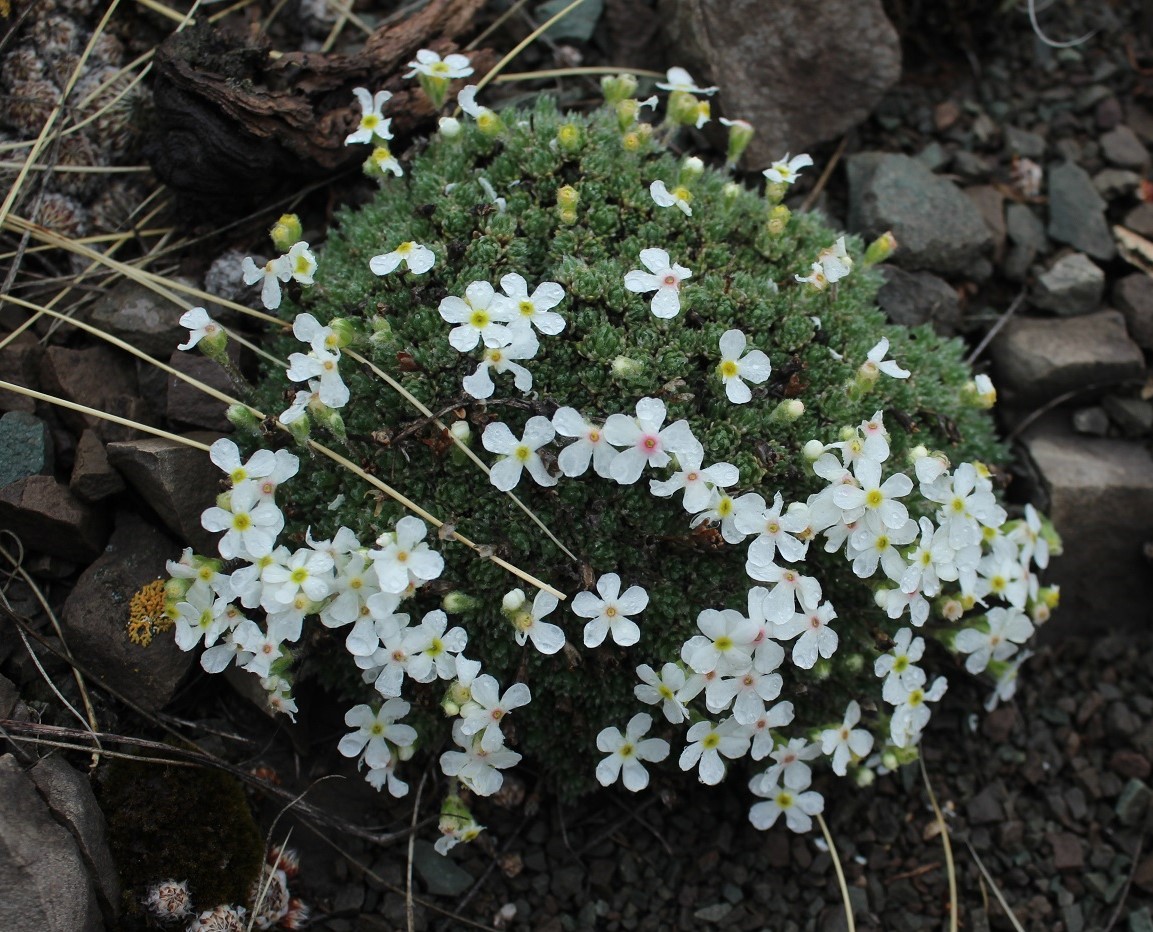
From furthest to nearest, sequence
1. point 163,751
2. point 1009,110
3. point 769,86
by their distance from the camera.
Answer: point 1009,110, point 769,86, point 163,751

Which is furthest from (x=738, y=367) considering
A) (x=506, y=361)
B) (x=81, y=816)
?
(x=81, y=816)

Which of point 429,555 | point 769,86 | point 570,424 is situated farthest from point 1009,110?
point 429,555

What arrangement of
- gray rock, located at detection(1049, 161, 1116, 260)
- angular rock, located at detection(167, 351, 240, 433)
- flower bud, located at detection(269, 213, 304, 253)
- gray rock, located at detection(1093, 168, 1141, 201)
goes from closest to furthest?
flower bud, located at detection(269, 213, 304, 253) → angular rock, located at detection(167, 351, 240, 433) → gray rock, located at detection(1049, 161, 1116, 260) → gray rock, located at detection(1093, 168, 1141, 201)

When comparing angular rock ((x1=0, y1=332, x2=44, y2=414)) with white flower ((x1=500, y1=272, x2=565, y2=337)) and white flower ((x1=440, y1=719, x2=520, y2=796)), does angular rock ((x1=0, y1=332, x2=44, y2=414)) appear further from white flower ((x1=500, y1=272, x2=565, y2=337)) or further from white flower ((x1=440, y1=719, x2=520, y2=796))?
white flower ((x1=440, y1=719, x2=520, y2=796))

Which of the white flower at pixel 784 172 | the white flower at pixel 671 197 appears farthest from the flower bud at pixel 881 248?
the white flower at pixel 671 197

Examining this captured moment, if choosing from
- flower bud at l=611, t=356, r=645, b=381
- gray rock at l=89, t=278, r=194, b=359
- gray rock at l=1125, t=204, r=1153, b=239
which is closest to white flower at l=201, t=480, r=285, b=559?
gray rock at l=89, t=278, r=194, b=359

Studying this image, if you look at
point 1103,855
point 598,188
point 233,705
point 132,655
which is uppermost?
point 598,188

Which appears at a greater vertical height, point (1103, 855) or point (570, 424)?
point (570, 424)

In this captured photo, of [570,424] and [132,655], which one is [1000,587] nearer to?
[570,424]
